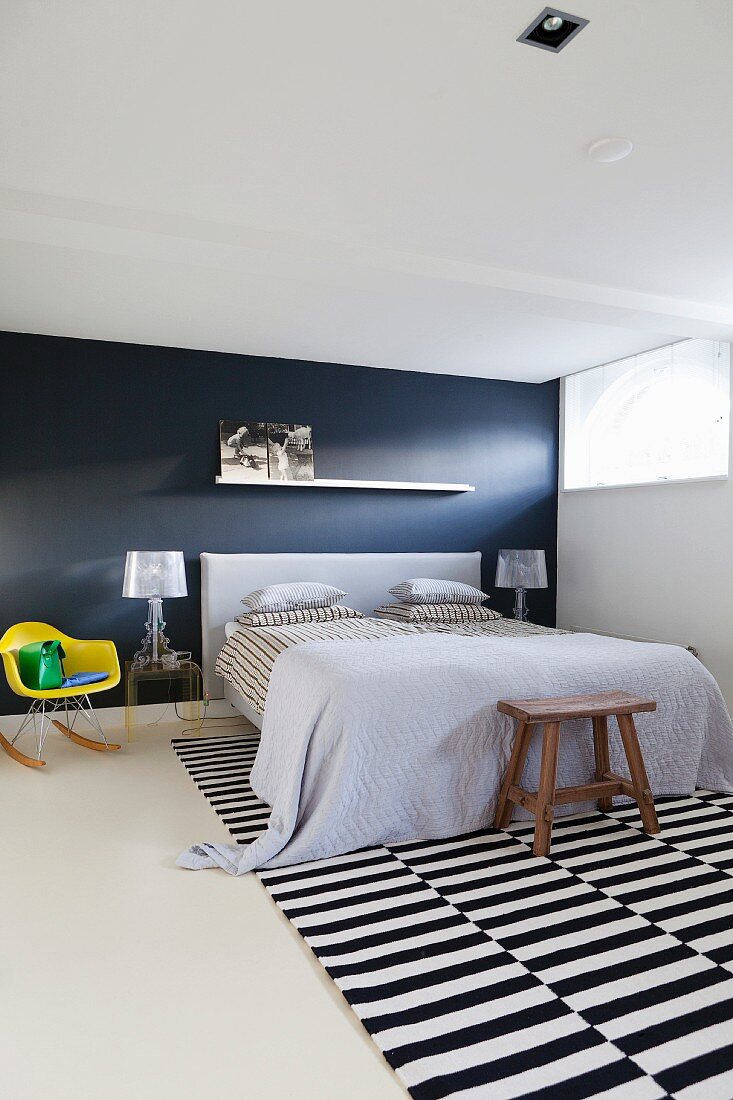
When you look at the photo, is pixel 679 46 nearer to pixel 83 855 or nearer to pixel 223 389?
pixel 83 855

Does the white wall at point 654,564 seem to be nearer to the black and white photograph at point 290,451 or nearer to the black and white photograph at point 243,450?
the black and white photograph at point 290,451

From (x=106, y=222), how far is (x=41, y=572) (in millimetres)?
2500

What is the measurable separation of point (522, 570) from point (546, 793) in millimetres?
2798

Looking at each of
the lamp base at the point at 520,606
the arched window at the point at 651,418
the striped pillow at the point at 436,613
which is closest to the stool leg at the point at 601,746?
the striped pillow at the point at 436,613

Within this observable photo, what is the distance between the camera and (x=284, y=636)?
13.4 feet

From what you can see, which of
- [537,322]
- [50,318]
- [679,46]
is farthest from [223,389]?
[679,46]

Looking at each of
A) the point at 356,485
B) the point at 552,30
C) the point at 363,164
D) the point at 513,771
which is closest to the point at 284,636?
the point at 513,771

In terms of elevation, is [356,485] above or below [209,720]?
above

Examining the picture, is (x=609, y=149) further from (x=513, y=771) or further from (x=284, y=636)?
(x=284, y=636)

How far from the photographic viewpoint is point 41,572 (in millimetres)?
4715

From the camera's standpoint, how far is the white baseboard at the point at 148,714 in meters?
4.61

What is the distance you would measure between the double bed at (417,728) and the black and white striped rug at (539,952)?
0.14 metres

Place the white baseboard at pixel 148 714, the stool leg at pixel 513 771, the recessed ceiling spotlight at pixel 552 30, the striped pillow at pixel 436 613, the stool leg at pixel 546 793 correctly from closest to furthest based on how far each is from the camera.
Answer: the recessed ceiling spotlight at pixel 552 30 → the stool leg at pixel 546 793 → the stool leg at pixel 513 771 → the white baseboard at pixel 148 714 → the striped pillow at pixel 436 613

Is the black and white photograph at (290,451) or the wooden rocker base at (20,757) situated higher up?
the black and white photograph at (290,451)
